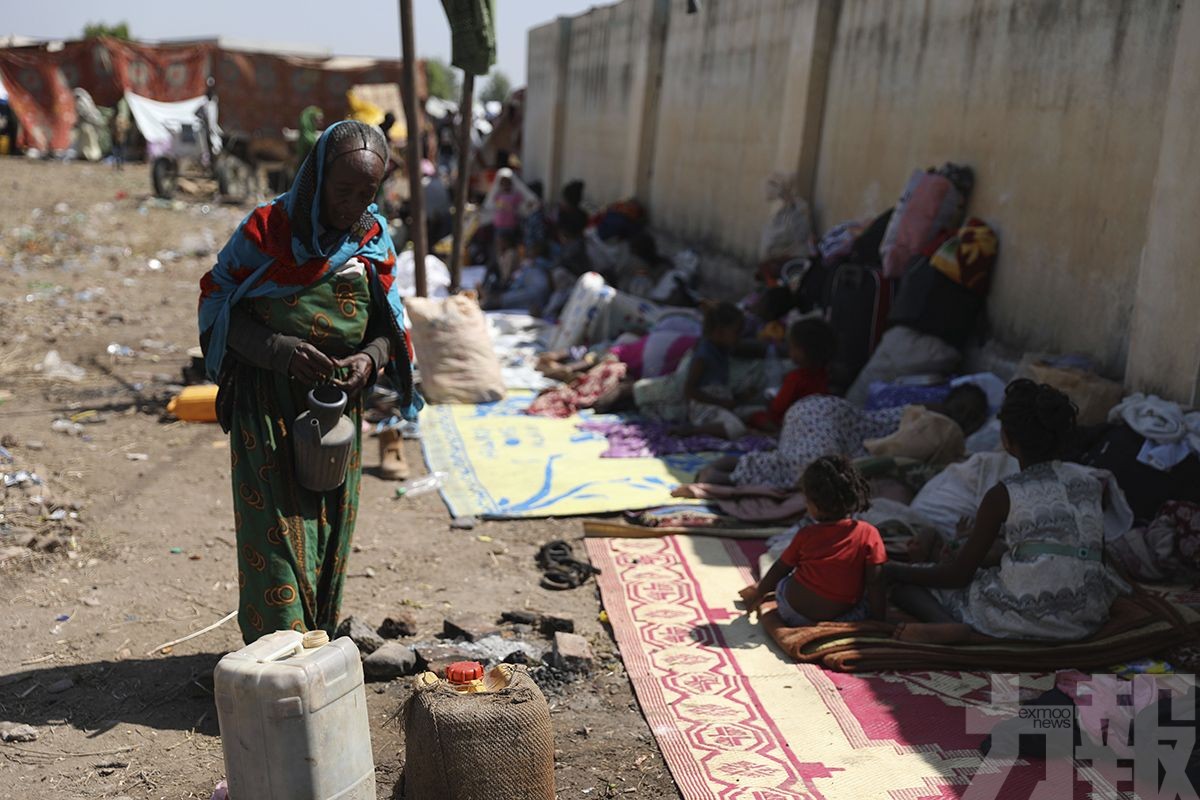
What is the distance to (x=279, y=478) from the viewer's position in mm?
3332

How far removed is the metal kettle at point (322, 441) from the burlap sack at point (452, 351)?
410 cm

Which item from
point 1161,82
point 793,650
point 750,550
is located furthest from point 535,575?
point 1161,82

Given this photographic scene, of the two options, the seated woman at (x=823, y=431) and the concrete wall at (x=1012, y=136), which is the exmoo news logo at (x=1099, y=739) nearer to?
the concrete wall at (x=1012, y=136)

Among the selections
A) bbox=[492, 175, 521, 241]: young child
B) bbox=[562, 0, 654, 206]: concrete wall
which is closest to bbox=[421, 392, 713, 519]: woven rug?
bbox=[492, 175, 521, 241]: young child

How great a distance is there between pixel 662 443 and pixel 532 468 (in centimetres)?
84

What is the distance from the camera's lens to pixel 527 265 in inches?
442

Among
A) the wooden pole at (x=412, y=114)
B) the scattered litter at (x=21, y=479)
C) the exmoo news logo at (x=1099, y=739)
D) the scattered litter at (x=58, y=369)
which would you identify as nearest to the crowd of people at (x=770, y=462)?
the exmoo news logo at (x=1099, y=739)

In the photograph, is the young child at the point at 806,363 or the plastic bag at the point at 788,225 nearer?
the young child at the point at 806,363

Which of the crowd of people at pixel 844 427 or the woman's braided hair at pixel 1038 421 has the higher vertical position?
the woman's braided hair at pixel 1038 421

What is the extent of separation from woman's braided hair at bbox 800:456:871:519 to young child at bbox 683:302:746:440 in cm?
253

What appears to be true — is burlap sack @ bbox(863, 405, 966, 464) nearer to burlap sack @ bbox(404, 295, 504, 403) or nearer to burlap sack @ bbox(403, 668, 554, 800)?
burlap sack @ bbox(403, 668, 554, 800)

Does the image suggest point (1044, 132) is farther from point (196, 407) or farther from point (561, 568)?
point (196, 407)

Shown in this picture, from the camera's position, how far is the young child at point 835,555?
3900 millimetres

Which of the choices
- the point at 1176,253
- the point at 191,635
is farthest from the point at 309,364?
the point at 1176,253
